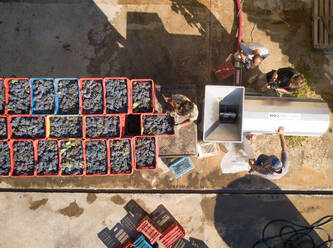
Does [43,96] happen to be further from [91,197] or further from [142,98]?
[91,197]

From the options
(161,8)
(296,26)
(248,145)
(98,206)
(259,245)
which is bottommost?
(259,245)

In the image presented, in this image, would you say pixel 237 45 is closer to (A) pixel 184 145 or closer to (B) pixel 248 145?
(B) pixel 248 145

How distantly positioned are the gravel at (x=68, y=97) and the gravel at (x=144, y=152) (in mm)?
1358

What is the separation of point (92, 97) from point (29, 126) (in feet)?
4.36

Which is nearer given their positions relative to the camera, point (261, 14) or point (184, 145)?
point (184, 145)

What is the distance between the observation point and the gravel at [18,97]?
430cm

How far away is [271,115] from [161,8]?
372 centimetres

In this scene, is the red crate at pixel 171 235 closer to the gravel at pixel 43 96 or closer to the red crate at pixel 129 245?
the red crate at pixel 129 245

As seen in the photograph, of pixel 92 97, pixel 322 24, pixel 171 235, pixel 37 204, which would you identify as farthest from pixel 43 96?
pixel 322 24

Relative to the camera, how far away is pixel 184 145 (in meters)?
5.02

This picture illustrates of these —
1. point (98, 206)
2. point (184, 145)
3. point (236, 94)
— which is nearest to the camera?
point (236, 94)

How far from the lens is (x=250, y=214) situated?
562 cm

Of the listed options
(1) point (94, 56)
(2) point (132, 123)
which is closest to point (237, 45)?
(2) point (132, 123)

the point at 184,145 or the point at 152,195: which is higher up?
the point at 184,145
